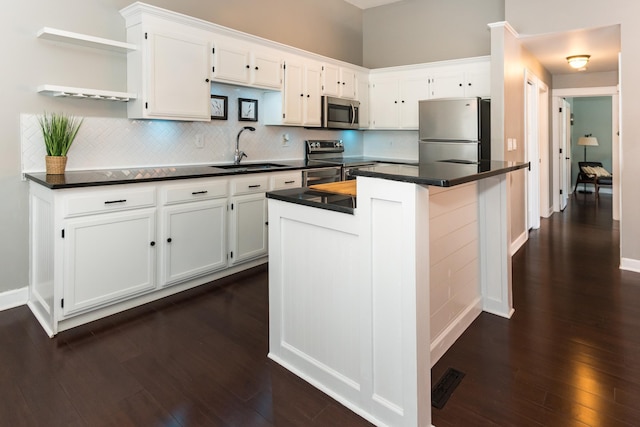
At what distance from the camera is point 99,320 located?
107 inches

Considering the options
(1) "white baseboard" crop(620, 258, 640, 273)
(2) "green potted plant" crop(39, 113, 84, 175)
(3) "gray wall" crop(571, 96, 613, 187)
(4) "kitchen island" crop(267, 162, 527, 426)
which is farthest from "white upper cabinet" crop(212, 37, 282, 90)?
(3) "gray wall" crop(571, 96, 613, 187)

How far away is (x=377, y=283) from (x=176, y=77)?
256 centimetres

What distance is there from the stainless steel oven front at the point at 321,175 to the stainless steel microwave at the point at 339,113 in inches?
24.7

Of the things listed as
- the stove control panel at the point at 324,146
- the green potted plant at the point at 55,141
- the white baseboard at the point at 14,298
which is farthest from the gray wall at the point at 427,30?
the white baseboard at the point at 14,298

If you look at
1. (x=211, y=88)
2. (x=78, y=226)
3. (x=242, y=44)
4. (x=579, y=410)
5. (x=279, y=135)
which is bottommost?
(x=579, y=410)

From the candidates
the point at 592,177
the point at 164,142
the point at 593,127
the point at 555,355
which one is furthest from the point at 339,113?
the point at 593,127

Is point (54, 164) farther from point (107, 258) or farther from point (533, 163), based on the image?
point (533, 163)

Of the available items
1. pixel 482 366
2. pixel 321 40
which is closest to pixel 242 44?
pixel 321 40

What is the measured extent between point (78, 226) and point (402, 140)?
14.3 ft

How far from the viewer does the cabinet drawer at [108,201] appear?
2500 mm

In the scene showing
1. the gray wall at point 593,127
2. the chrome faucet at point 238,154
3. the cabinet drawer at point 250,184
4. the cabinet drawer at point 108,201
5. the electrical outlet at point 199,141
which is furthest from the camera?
the gray wall at point 593,127

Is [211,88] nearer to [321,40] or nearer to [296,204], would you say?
[321,40]

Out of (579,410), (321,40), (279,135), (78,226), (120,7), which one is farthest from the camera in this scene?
(321,40)

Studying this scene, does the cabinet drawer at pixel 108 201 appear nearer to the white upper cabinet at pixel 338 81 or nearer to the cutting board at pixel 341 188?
the cutting board at pixel 341 188
